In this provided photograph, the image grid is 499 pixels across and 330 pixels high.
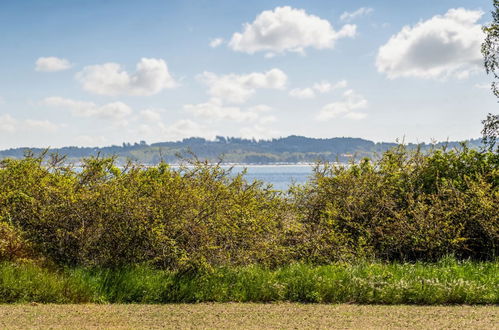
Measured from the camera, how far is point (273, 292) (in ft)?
34.7

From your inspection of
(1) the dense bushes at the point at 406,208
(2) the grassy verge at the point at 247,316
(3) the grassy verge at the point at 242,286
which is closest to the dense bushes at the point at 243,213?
(1) the dense bushes at the point at 406,208

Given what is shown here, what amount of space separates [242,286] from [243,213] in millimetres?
2310

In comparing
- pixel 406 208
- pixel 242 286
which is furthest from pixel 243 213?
pixel 406 208

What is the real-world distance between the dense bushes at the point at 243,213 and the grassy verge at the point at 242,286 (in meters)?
0.59

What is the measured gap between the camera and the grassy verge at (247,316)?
28.0ft

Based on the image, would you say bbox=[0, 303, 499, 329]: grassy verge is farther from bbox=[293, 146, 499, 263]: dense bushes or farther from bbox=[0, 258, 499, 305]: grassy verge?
bbox=[293, 146, 499, 263]: dense bushes

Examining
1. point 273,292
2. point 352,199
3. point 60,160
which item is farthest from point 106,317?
point 352,199

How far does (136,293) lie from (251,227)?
10.0 ft

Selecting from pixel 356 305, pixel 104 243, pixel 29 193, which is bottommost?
pixel 356 305

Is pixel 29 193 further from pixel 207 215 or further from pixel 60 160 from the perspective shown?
pixel 207 215

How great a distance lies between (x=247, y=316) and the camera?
917 centimetres

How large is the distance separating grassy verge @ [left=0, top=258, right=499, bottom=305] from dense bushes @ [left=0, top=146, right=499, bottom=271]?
59 centimetres

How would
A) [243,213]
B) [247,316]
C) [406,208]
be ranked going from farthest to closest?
[406,208] < [243,213] < [247,316]

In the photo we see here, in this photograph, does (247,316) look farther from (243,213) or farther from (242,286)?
(243,213)
